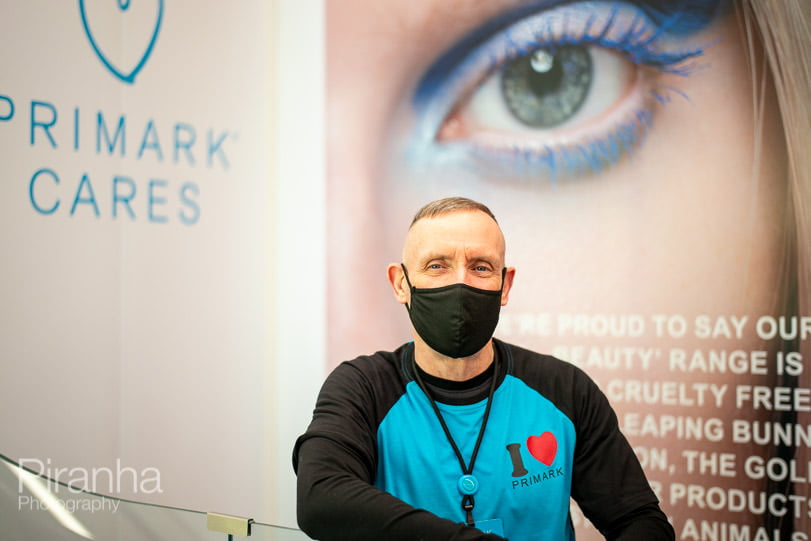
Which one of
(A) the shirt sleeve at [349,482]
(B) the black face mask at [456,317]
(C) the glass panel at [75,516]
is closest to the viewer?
(A) the shirt sleeve at [349,482]

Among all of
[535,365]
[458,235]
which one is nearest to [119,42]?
[458,235]

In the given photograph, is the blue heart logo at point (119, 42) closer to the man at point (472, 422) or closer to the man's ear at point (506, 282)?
the man at point (472, 422)

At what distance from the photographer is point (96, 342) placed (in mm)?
2326

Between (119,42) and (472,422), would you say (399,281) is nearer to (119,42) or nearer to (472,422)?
(472,422)

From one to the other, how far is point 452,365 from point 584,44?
144 cm

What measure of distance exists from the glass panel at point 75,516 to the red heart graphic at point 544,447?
0.65 meters

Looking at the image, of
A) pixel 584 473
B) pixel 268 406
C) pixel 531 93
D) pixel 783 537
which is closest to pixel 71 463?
pixel 268 406

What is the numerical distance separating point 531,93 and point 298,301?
1216 mm

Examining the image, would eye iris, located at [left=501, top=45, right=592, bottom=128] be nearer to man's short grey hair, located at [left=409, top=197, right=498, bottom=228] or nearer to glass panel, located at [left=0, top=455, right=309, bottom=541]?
man's short grey hair, located at [left=409, top=197, right=498, bottom=228]

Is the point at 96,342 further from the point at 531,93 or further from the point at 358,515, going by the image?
the point at 531,93

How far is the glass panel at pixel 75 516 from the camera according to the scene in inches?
48.1

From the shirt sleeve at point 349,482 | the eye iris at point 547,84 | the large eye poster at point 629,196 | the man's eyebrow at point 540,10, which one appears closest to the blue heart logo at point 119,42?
the large eye poster at point 629,196

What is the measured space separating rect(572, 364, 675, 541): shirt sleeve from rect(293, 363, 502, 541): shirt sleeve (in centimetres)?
43

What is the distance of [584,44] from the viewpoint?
2.43 metres
